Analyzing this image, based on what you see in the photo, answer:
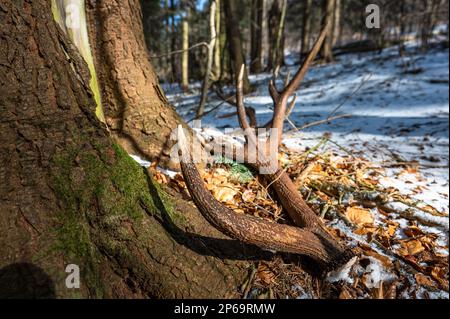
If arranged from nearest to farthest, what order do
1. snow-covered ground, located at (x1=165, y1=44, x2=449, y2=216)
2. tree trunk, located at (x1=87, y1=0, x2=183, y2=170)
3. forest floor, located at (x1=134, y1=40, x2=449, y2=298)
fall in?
forest floor, located at (x1=134, y1=40, x2=449, y2=298) < tree trunk, located at (x1=87, y1=0, x2=183, y2=170) < snow-covered ground, located at (x1=165, y1=44, x2=449, y2=216)

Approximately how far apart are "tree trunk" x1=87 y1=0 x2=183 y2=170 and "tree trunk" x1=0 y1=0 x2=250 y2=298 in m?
0.65

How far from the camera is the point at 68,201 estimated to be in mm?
1172

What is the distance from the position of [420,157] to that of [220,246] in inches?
120

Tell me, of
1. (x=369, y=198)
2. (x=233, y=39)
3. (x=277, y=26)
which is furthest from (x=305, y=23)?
(x=369, y=198)

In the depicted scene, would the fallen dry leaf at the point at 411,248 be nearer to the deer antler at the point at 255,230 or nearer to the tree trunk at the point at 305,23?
the deer antler at the point at 255,230

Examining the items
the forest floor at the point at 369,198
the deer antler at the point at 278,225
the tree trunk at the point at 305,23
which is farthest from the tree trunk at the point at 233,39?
the tree trunk at the point at 305,23

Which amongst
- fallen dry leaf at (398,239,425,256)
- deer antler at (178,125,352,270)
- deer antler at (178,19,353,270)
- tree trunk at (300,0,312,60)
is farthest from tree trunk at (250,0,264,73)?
deer antler at (178,125,352,270)

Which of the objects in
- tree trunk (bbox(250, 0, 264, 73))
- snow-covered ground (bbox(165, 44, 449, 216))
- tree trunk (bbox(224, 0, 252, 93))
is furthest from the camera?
tree trunk (bbox(250, 0, 264, 73))

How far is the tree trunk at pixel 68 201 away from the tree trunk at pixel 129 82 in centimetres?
65

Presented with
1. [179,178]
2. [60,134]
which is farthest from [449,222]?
[60,134]

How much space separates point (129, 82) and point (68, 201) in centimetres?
110

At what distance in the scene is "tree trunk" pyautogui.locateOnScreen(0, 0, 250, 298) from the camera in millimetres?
1082

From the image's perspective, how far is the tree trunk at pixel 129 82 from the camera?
1.89 metres

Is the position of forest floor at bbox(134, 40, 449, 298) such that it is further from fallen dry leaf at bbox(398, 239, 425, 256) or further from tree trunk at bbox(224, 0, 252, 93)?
tree trunk at bbox(224, 0, 252, 93)
